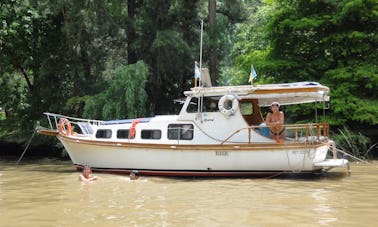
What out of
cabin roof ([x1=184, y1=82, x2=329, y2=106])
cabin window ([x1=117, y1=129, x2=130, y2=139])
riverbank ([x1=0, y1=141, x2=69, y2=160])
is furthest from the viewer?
riverbank ([x1=0, y1=141, x2=69, y2=160])

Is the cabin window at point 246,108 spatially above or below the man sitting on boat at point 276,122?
above

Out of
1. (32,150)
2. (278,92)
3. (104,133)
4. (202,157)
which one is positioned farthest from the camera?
(32,150)

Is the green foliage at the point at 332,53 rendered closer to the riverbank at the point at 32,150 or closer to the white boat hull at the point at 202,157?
the white boat hull at the point at 202,157

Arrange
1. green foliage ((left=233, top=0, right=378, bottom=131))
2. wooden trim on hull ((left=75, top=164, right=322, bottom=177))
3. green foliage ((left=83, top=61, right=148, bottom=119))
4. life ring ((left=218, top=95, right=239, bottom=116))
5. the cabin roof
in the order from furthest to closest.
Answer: green foliage ((left=83, top=61, right=148, bottom=119))
green foliage ((left=233, top=0, right=378, bottom=131))
life ring ((left=218, top=95, right=239, bottom=116))
wooden trim on hull ((left=75, top=164, right=322, bottom=177))
the cabin roof

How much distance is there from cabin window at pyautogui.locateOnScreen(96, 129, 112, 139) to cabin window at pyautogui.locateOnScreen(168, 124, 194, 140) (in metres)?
2.23

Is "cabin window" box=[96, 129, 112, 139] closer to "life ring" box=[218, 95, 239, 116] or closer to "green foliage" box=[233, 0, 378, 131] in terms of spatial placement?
"life ring" box=[218, 95, 239, 116]

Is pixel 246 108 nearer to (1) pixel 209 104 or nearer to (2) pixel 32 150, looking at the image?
(1) pixel 209 104

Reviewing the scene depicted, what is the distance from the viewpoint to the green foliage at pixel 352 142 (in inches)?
725

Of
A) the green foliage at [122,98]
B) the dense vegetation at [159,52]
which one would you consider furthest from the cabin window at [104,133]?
the dense vegetation at [159,52]

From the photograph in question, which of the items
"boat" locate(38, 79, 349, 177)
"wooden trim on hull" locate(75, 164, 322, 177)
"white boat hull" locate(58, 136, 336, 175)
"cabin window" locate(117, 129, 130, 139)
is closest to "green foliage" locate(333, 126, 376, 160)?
"boat" locate(38, 79, 349, 177)

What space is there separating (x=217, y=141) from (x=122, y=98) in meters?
7.48

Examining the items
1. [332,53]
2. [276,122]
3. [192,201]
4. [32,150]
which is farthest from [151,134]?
[32,150]

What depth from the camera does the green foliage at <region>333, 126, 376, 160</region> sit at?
18406 mm

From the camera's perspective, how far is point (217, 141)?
1459 cm
